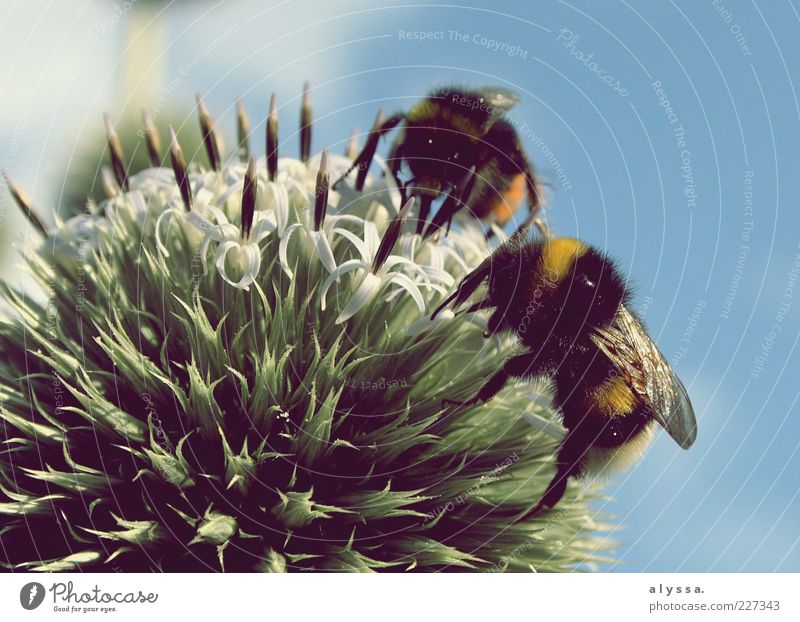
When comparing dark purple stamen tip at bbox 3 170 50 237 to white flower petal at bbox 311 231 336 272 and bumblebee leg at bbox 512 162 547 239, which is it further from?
bumblebee leg at bbox 512 162 547 239

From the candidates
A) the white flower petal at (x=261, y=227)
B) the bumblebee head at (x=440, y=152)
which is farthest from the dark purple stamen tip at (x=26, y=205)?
the bumblebee head at (x=440, y=152)

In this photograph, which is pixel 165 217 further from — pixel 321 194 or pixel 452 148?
pixel 452 148

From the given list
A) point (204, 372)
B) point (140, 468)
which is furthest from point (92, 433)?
point (204, 372)

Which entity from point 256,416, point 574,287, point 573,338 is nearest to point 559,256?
point 574,287

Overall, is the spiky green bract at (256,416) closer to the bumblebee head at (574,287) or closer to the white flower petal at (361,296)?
the white flower petal at (361,296)
